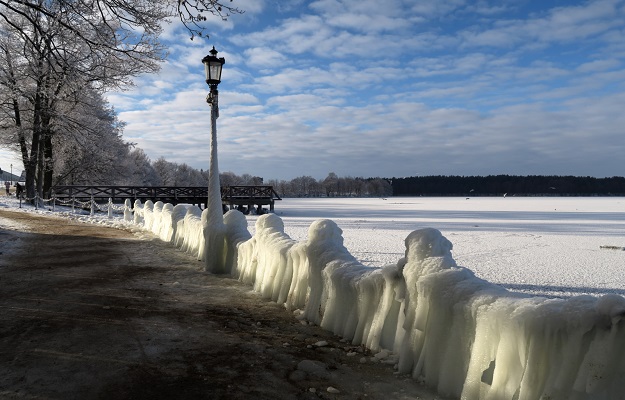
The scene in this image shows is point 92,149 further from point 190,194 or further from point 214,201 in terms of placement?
point 214,201

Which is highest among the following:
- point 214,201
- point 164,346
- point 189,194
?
point 214,201

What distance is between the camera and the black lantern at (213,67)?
28.1 ft

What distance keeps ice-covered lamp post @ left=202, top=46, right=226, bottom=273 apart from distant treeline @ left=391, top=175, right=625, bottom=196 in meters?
153

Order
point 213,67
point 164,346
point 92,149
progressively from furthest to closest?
point 92,149 < point 213,67 < point 164,346

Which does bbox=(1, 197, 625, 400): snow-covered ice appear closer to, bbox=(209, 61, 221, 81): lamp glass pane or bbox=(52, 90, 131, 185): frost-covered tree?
bbox=(209, 61, 221, 81): lamp glass pane

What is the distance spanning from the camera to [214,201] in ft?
27.9

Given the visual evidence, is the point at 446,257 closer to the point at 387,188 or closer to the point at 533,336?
the point at 533,336

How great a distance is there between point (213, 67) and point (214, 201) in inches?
104

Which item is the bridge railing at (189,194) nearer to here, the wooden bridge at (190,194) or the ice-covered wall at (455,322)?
the wooden bridge at (190,194)

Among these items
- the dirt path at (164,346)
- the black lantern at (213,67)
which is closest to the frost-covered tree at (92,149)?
the black lantern at (213,67)

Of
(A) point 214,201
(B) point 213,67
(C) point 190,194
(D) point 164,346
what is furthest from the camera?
(C) point 190,194

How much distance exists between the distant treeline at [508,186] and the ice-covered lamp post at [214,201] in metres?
153

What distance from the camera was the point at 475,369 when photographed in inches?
118

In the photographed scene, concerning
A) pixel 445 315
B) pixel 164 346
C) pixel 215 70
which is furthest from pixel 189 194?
pixel 445 315
